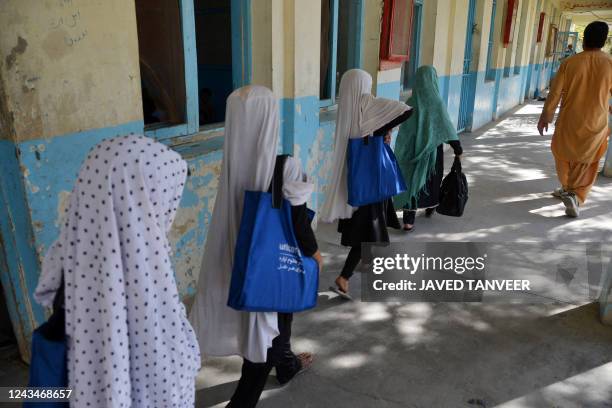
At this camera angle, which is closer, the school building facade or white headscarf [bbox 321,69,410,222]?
the school building facade

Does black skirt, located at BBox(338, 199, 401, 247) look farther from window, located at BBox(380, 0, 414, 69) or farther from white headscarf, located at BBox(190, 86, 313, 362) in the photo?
window, located at BBox(380, 0, 414, 69)

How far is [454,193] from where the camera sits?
423 cm

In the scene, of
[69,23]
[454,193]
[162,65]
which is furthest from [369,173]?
[69,23]

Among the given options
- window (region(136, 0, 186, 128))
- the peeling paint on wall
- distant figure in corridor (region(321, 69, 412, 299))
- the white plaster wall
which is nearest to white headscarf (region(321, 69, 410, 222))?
distant figure in corridor (region(321, 69, 412, 299))

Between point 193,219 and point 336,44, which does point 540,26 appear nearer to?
point 336,44

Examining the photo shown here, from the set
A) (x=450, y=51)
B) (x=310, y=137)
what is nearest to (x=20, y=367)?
(x=310, y=137)

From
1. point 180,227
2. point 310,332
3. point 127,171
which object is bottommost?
point 310,332

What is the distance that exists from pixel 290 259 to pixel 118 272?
0.76 metres

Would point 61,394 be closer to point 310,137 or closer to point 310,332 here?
point 310,332

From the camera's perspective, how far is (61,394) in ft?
4.25

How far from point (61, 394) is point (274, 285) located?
2.55ft

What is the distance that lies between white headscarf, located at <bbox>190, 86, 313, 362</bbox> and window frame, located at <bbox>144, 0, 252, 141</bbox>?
50.1 inches

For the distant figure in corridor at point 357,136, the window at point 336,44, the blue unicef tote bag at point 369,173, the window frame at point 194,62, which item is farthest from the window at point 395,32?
the blue unicef tote bag at point 369,173

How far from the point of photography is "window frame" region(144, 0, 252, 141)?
3145 mm
